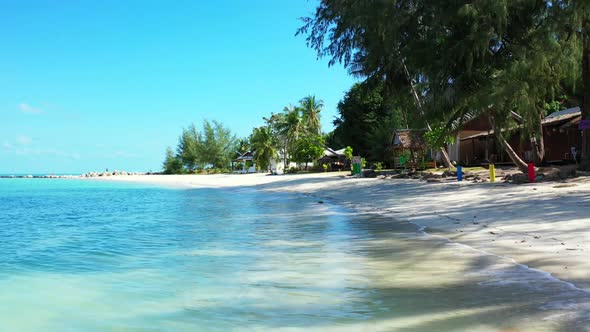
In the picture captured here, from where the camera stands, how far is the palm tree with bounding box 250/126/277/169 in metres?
52.6

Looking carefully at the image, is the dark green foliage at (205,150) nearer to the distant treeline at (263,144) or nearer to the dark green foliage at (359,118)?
the distant treeline at (263,144)

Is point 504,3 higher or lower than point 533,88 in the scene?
higher

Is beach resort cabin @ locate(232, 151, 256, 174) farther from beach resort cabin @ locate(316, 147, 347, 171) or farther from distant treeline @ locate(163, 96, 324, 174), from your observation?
beach resort cabin @ locate(316, 147, 347, 171)

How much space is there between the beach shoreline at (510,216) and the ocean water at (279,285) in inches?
16.1

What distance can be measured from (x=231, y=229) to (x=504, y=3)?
8673 mm

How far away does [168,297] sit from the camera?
525 centimetres

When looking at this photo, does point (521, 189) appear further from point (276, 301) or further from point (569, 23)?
point (276, 301)

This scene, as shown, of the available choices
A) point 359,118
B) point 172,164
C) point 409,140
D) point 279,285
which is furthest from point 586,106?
point 172,164

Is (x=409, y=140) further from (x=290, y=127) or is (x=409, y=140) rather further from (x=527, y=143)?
(x=290, y=127)

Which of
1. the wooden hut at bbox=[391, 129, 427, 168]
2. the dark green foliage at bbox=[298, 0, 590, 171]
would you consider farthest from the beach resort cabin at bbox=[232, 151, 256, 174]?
the dark green foliage at bbox=[298, 0, 590, 171]

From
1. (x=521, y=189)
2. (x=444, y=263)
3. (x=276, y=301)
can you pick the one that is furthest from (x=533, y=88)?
(x=276, y=301)

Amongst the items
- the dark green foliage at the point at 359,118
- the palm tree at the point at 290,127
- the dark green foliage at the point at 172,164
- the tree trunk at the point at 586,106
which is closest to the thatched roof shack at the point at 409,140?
the dark green foliage at the point at 359,118

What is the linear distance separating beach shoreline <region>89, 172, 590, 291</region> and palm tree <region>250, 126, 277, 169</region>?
35813mm

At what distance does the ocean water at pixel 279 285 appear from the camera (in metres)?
4.09
